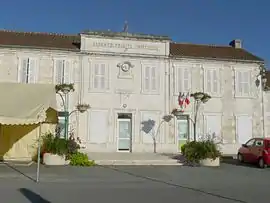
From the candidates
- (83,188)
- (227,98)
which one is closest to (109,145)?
(227,98)

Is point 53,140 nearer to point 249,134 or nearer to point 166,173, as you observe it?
point 166,173

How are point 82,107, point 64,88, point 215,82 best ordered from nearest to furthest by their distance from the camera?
1. point 64,88
2. point 82,107
3. point 215,82

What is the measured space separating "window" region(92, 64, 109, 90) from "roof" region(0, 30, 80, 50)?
1.80 meters

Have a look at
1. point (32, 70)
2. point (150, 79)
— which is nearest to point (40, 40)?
point (32, 70)

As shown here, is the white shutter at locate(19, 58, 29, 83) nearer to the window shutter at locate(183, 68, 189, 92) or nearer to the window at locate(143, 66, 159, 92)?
the window at locate(143, 66, 159, 92)

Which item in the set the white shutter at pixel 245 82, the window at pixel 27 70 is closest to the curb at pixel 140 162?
the window at pixel 27 70

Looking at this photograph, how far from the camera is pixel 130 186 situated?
36.3ft

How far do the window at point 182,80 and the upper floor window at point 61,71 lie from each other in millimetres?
6772

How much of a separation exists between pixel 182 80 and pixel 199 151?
7.47 m

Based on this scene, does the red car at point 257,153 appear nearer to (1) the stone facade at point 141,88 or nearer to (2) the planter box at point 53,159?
(1) the stone facade at point 141,88

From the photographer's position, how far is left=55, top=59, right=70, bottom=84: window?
23.4 metres

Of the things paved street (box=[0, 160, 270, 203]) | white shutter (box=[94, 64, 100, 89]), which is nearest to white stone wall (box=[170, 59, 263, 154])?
white shutter (box=[94, 64, 100, 89])

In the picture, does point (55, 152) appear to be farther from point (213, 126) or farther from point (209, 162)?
point (213, 126)

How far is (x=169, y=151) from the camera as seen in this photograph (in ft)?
78.7
